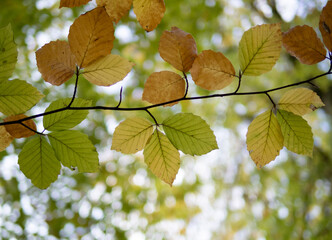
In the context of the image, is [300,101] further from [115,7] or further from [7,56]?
[7,56]

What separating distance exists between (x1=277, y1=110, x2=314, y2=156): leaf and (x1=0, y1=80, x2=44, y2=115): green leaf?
38 cm

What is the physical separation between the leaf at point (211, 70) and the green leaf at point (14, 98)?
240mm

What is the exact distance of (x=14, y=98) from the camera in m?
0.36

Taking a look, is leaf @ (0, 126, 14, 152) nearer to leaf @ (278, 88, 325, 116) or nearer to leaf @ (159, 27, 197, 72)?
leaf @ (159, 27, 197, 72)

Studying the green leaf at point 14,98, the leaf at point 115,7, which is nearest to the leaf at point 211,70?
the leaf at point 115,7

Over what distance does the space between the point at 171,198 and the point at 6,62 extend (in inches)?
108

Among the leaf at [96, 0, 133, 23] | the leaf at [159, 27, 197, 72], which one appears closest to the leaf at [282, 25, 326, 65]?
the leaf at [159, 27, 197, 72]

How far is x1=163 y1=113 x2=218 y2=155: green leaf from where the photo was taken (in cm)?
40

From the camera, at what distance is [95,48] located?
37 cm

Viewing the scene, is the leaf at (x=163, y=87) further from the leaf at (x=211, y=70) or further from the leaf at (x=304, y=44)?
the leaf at (x=304, y=44)

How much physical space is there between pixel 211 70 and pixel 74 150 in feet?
0.81

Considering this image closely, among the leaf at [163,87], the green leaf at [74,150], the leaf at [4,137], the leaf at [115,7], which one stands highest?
the leaf at [115,7]

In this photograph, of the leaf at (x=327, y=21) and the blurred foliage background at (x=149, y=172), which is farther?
the blurred foliage background at (x=149, y=172)

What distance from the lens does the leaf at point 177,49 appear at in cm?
40
